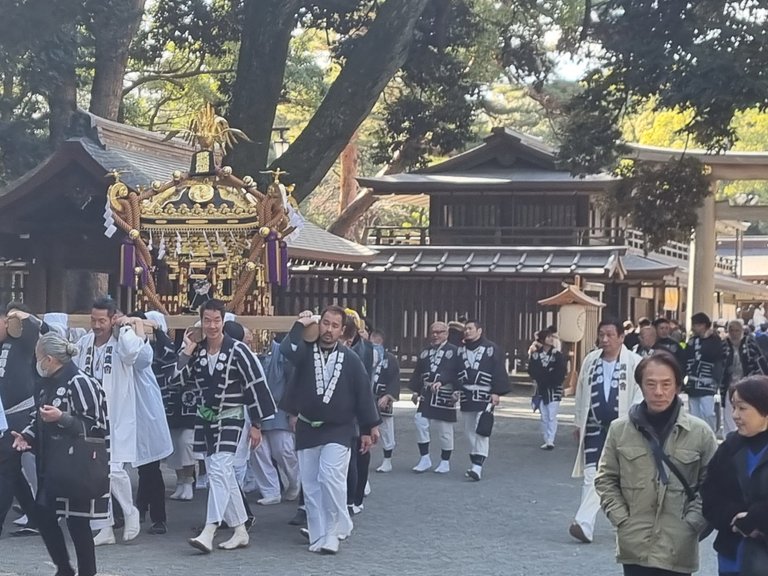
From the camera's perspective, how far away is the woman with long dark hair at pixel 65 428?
22.2 feet

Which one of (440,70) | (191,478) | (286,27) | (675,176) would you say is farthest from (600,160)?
(191,478)

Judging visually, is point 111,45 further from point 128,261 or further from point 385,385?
point 385,385

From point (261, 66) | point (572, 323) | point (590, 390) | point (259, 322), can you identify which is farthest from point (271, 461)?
point (572, 323)

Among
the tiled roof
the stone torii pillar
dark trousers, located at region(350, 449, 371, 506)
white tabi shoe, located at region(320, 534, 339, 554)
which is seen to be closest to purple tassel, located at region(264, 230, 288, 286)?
dark trousers, located at region(350, 449, 371, 506)

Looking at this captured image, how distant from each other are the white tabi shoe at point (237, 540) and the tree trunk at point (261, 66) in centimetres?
706

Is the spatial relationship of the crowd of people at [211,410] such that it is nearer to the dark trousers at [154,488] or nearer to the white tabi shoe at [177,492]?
the dark trousers at [154,488]

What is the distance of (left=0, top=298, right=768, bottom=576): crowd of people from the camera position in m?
4.94

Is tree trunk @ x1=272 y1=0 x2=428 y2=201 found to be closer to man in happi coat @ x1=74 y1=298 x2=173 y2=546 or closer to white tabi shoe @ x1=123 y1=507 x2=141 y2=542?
man in happi coat @ x1=74 y1=298 x2=173 y2=546

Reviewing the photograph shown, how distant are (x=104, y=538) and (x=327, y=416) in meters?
1.83

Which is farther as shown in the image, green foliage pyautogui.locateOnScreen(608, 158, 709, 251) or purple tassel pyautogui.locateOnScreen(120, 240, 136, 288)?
green foliage pyautogui.locateOnScreen(608, 158, 709, 251)

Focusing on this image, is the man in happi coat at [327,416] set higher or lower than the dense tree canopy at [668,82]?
lower

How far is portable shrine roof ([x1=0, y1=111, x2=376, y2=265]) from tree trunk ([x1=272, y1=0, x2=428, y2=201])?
36.9 inches

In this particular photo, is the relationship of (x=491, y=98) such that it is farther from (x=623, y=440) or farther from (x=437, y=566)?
(x=623, y=440)

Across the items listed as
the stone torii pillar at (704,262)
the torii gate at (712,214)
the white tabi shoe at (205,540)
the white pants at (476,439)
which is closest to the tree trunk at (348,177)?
the torii gate at (712,214)
